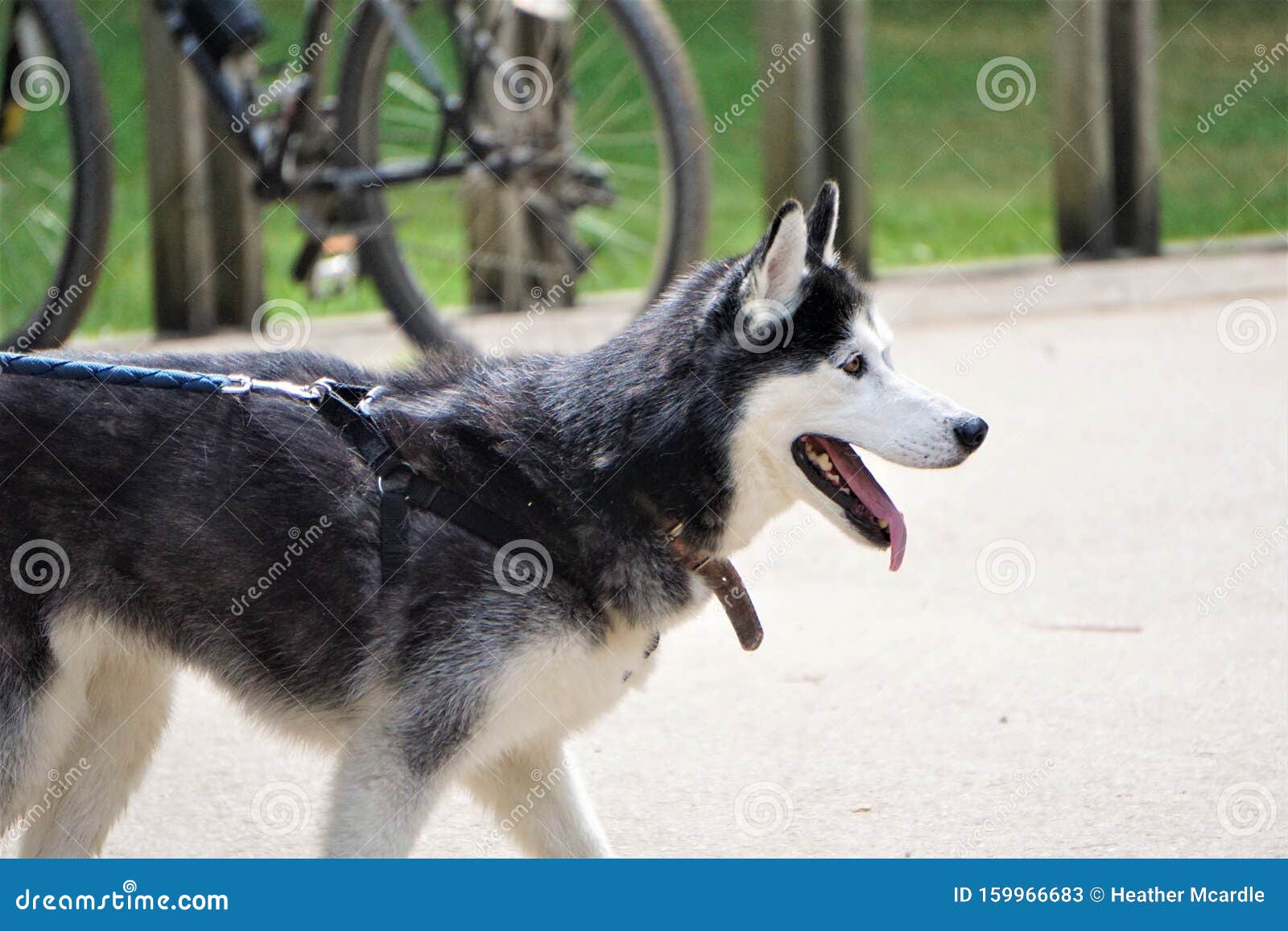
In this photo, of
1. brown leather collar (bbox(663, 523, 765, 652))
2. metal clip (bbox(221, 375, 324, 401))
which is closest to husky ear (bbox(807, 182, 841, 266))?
brown leather collar (bbox(663, 523, 765, 652))

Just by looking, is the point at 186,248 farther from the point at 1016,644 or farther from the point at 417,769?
the point at 417,769

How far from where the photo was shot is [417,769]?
8.98 ft

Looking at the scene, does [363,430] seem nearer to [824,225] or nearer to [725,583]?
[725,583]

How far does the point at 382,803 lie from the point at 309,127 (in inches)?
134

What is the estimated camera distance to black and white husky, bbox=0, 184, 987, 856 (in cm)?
278

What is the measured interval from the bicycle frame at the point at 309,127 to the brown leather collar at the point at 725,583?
9.02 feet

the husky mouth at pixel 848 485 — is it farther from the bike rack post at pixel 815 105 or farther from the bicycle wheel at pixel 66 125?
the bike rack post at pixel 815 105

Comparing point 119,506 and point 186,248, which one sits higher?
point 119,506

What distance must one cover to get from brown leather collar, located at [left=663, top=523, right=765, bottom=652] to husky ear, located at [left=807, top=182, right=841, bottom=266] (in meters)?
0.54

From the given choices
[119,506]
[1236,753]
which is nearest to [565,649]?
[119,506]

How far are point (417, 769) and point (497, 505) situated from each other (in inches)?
18.1

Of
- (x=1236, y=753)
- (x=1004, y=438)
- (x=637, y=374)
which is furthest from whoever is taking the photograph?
(x=1004, y=438)

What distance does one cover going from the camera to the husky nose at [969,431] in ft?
9.35

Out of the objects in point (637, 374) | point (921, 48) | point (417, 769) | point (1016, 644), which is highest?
point (637, 374)
